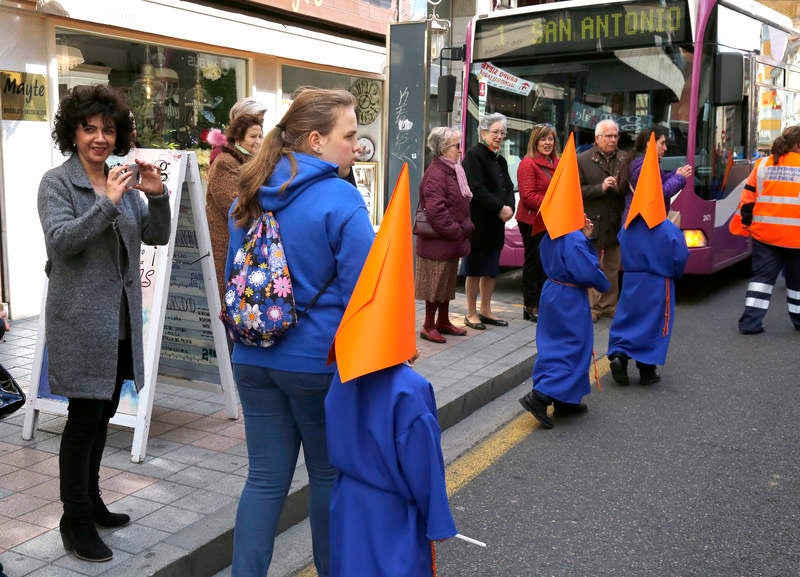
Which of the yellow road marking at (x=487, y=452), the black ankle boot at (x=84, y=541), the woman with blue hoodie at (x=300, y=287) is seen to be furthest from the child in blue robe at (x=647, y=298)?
the black ankle boot at (x=84, y=541)

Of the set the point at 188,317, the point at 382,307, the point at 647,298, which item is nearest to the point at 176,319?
the point at 188,317

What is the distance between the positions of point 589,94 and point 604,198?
72.9 inches

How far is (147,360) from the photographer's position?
14.9 feet

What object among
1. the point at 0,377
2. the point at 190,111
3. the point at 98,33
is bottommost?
the point at 0,377

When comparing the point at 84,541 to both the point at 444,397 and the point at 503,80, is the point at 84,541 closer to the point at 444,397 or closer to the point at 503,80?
the point at 444,397

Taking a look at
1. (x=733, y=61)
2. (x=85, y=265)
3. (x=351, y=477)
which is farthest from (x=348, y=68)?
(x=351, y=477)

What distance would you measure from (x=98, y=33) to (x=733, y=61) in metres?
6.40

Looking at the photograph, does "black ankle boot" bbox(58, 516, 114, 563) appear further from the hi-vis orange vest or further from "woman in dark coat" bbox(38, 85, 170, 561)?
the hi-vis orange vest

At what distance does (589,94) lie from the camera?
9.80 m

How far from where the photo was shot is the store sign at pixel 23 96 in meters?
7.67

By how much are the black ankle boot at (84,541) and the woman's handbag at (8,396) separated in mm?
718

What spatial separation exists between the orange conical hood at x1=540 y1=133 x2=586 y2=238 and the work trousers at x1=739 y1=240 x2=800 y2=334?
3553mm

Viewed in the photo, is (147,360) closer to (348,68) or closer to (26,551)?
(26,551)

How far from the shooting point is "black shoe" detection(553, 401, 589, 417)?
18.2 feet
